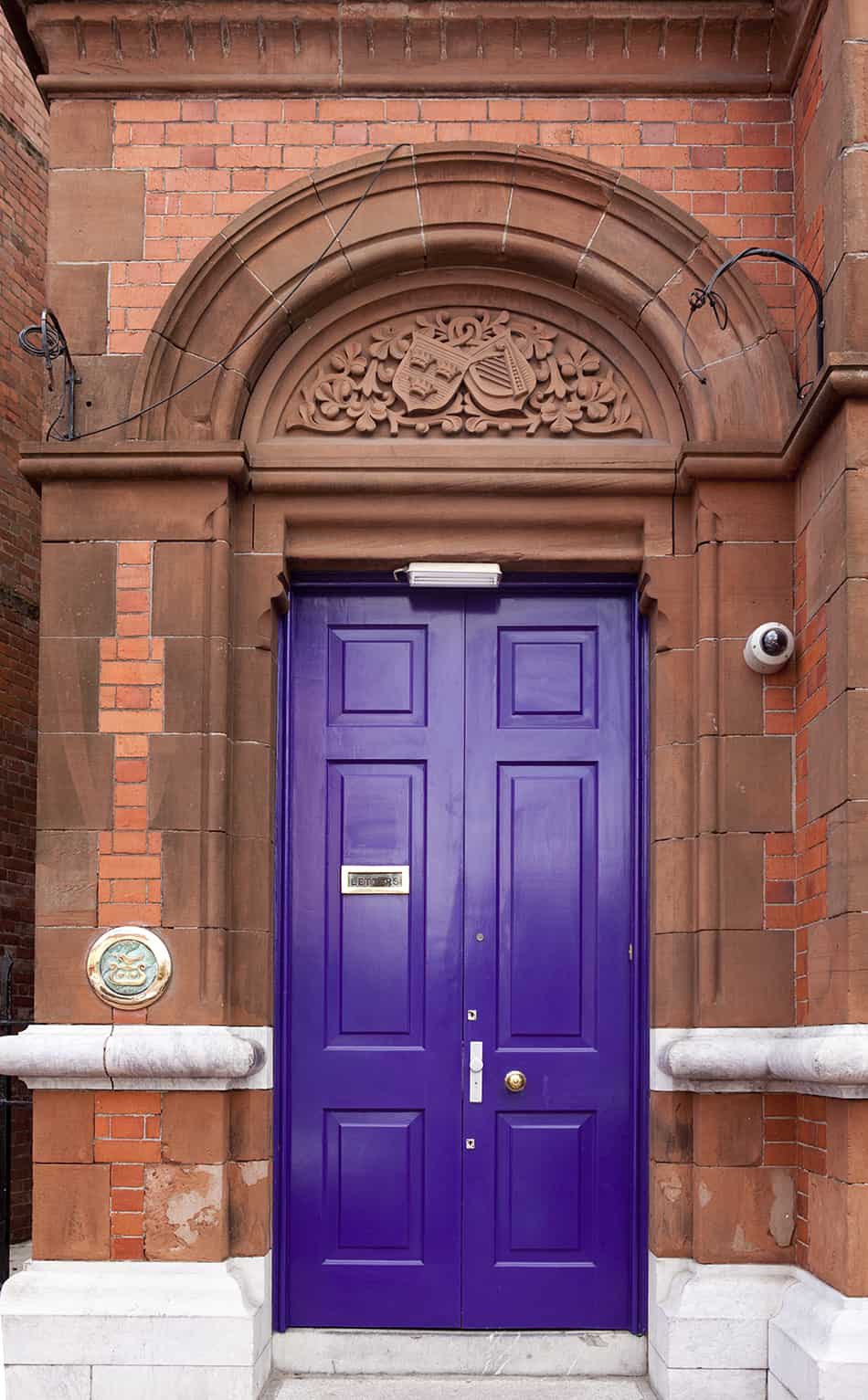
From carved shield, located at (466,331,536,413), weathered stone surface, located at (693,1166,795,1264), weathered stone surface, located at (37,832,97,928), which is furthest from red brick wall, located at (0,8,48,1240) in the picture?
weathered stone surface, located at (693,1166,795,1264)

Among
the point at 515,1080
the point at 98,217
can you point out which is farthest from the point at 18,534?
the point at 515,1080

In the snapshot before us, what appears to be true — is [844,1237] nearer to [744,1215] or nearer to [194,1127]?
[744,1215]

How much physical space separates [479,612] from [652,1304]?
8.72ft

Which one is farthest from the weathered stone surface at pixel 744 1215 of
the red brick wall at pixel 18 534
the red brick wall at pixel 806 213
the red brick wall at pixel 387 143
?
the red brick wall at pixel 18 534

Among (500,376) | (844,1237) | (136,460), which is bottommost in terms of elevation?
(844,1237)

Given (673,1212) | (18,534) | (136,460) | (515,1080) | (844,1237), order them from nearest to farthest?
(844,1237) < (673,1212) < (136,460) < (515,1080) < (18,534)

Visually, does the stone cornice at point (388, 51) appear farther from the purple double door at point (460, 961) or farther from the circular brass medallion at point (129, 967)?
the circular brass medallion at point (129, 967)

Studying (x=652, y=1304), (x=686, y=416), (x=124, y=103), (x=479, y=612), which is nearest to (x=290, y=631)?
(x=479, y=612)

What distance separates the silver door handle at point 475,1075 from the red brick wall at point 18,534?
3362mm

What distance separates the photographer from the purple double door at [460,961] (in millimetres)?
5441

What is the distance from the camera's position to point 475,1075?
5461 millimetres

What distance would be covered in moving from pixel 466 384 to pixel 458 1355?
3.67m

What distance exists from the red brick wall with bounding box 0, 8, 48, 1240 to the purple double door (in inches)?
118

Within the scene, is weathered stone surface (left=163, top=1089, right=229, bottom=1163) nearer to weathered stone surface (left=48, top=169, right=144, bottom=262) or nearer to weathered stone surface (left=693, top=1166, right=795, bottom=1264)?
weathered stone surface (left=693, top=1166, right=795, bottom=1264)
